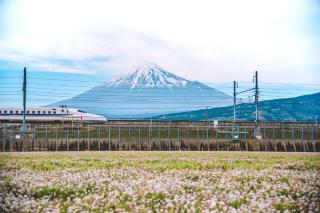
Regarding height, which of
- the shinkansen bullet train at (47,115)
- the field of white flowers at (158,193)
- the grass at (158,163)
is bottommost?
the grass at (158,163)

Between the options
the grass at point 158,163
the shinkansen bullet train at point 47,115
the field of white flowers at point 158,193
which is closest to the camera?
the field of white flowers at point 158,193

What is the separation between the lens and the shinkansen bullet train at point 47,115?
A: 8400cm

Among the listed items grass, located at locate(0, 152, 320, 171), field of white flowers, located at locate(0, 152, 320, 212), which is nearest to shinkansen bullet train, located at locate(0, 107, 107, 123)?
grass, located at locate(0, 152, 320, 171)

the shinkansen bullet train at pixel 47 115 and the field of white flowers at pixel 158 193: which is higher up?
the shinkansen bullet train at pixel 47 115

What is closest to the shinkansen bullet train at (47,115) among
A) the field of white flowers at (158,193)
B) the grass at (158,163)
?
the grass at (158,163)

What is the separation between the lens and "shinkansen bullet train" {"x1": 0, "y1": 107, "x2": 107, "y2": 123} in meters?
84.0

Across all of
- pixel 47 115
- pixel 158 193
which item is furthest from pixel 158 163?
pixel 47 115

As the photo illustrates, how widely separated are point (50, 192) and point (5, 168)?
23.1ft

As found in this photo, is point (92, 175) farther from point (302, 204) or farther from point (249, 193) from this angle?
point (302, 204)

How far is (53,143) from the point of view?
39.3m

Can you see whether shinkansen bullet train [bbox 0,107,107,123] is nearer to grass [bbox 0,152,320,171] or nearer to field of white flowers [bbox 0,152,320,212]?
grass [bbox 0,152,320,171]

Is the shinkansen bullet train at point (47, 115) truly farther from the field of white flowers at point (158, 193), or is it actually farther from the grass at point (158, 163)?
the field of white flowers at point (158, 193)

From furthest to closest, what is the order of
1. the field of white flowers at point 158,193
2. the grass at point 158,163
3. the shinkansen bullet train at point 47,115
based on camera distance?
1. the shinkansen bullet train at point 47,115
2. the grass at point 158,163
3. the field of white flowers at point 158,193

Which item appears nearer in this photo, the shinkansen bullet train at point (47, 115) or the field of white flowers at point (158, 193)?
the field of white flowers at point (158, 193)
